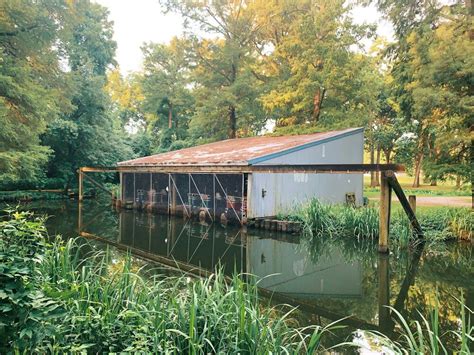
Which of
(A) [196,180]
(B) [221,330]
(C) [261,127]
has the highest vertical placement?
(C) [261,127]

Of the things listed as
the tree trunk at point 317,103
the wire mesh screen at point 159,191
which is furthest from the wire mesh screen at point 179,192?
the tree trunk at point 317,103

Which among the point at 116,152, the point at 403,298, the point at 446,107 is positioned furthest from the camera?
the point at 116,152

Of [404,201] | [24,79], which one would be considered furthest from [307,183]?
[24,79]

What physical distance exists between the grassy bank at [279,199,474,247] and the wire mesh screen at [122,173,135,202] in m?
10.7

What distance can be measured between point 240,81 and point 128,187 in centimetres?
1008

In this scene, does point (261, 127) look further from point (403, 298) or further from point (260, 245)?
point (403, 298)

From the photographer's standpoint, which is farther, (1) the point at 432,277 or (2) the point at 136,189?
(2) the point at 136,189

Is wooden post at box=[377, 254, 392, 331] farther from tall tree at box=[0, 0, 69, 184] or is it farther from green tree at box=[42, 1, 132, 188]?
green tree at box=[42, 1, 132, 188]

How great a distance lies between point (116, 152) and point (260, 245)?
19945 millimetres

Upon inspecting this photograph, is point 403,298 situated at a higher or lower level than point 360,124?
lower

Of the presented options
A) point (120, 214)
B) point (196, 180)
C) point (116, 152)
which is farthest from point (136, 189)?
point (116, 152)

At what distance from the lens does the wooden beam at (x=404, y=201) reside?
884cm

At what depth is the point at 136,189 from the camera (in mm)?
19516

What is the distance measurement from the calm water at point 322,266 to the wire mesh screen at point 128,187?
6.89 m
